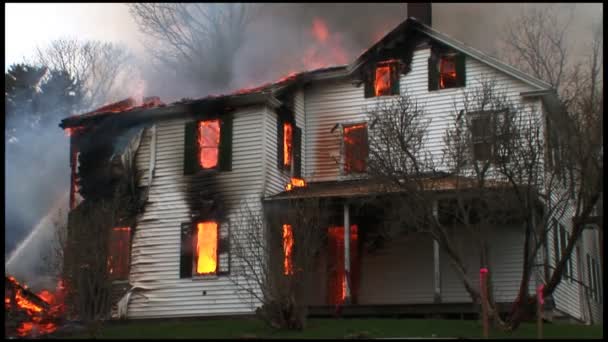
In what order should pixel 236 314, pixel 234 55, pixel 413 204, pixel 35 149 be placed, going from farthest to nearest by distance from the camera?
pixel 234 55 → pixel 35 149 → pixel 236 314 → pixel 413 204

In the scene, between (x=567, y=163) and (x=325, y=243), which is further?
(x=325, y=243)

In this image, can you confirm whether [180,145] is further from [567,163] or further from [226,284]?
[567,163]

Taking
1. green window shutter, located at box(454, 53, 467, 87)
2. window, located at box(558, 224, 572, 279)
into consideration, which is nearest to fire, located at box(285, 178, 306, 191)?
green window shutter, located at box(454, 53, 467, 87)

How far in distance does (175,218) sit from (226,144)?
8.36ft

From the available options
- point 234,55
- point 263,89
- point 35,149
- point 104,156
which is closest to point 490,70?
point 263,89

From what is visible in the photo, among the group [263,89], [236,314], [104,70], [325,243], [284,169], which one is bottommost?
[236,314]

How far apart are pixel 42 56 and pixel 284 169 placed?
20741 mm

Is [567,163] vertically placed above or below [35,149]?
below

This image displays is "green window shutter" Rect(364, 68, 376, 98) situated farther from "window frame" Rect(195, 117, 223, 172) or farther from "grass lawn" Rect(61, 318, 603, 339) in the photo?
"grass lawn" Rect(61, 318, 603, 339)

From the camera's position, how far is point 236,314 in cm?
2427

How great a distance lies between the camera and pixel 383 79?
88.6 feet

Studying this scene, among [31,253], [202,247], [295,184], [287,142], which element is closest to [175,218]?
[202,247]

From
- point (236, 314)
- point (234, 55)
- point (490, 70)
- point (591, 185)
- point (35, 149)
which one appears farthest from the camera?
point (234, 55)

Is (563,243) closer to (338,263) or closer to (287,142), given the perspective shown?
(338,263)
